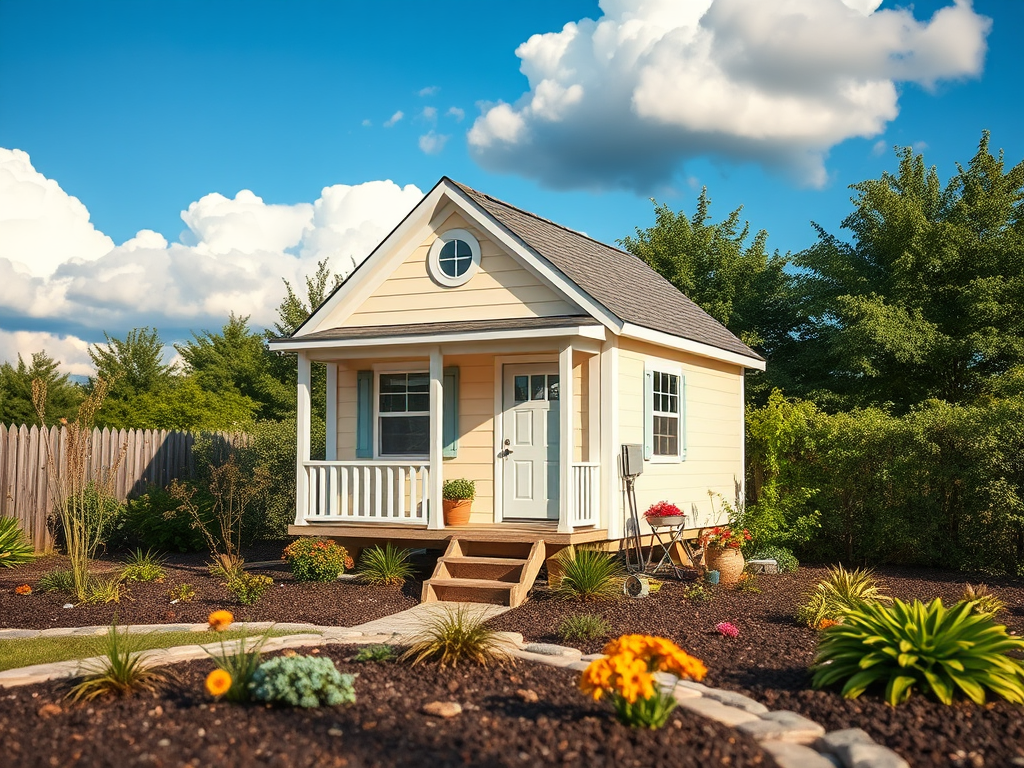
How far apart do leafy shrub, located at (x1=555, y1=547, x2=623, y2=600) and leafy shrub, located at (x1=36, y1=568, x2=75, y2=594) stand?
522 centimetres

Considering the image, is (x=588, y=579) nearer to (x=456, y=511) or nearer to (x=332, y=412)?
(x=456, y=511)

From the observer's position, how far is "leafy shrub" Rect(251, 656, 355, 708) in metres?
5.24

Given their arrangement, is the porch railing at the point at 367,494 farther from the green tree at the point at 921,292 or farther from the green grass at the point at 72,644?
the green tree at the point at 921,292

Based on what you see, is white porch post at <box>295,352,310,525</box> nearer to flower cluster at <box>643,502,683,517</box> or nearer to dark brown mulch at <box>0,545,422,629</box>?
dark brown mulch at <box>0,545,422,629</box>

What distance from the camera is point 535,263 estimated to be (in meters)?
11.6

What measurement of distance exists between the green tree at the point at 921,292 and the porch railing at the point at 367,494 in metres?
10.9

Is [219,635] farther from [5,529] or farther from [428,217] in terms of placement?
[5,529]

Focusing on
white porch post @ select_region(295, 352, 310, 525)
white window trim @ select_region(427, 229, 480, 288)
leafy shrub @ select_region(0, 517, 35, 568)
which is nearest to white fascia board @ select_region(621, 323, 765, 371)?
white window trim @ select_region(427, 229, 480, 288)

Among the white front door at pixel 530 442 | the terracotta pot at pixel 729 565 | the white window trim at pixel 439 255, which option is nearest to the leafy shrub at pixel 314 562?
the white front door at pixel 530 442

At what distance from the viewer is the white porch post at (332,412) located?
13.1m

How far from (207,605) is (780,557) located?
7.36 metres

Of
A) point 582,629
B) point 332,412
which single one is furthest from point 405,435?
point 582,629

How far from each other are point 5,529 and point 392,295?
21.5 feet

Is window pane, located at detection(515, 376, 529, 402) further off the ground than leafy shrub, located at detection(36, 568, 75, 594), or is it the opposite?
window pane, located at detection(515, 376, 529, 402)
